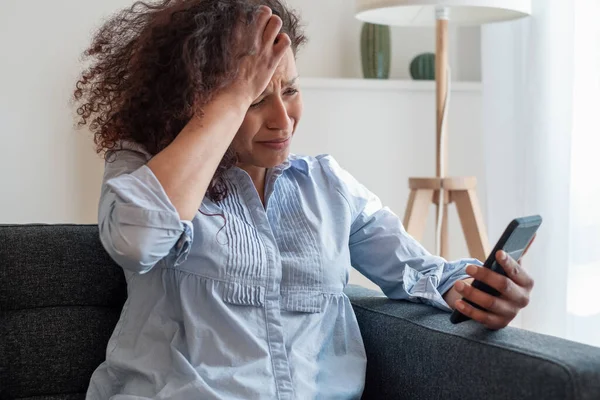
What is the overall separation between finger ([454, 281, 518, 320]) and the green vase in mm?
1761

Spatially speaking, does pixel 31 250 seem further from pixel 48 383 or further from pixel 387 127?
pixel 387 127

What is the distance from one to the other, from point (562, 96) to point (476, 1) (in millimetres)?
365

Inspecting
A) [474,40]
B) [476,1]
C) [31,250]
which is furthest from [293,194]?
[474,40]

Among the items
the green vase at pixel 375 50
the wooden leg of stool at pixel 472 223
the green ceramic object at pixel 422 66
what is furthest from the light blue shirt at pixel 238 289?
the green ceramic object at pixel 422 66

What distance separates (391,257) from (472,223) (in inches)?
39.1

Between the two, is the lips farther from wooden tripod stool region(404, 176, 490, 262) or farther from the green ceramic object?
the green ceramic object

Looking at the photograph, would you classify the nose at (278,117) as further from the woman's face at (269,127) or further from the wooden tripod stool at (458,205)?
the wooden tripod stool at (458,205)

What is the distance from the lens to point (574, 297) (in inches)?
91.0

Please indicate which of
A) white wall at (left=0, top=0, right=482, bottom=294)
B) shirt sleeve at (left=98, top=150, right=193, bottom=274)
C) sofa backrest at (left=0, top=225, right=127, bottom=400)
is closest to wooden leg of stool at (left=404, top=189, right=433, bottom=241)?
white wall at (left=0, top=0, right=482, bottom=294)

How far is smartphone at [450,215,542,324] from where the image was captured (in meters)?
1.12

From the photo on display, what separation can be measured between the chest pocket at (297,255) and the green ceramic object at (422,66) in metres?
1.62

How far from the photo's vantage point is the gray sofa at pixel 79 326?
4.19 feet

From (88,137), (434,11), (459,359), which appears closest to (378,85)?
(434,11)

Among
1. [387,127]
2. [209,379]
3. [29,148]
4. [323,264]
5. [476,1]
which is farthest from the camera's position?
[387,127]
